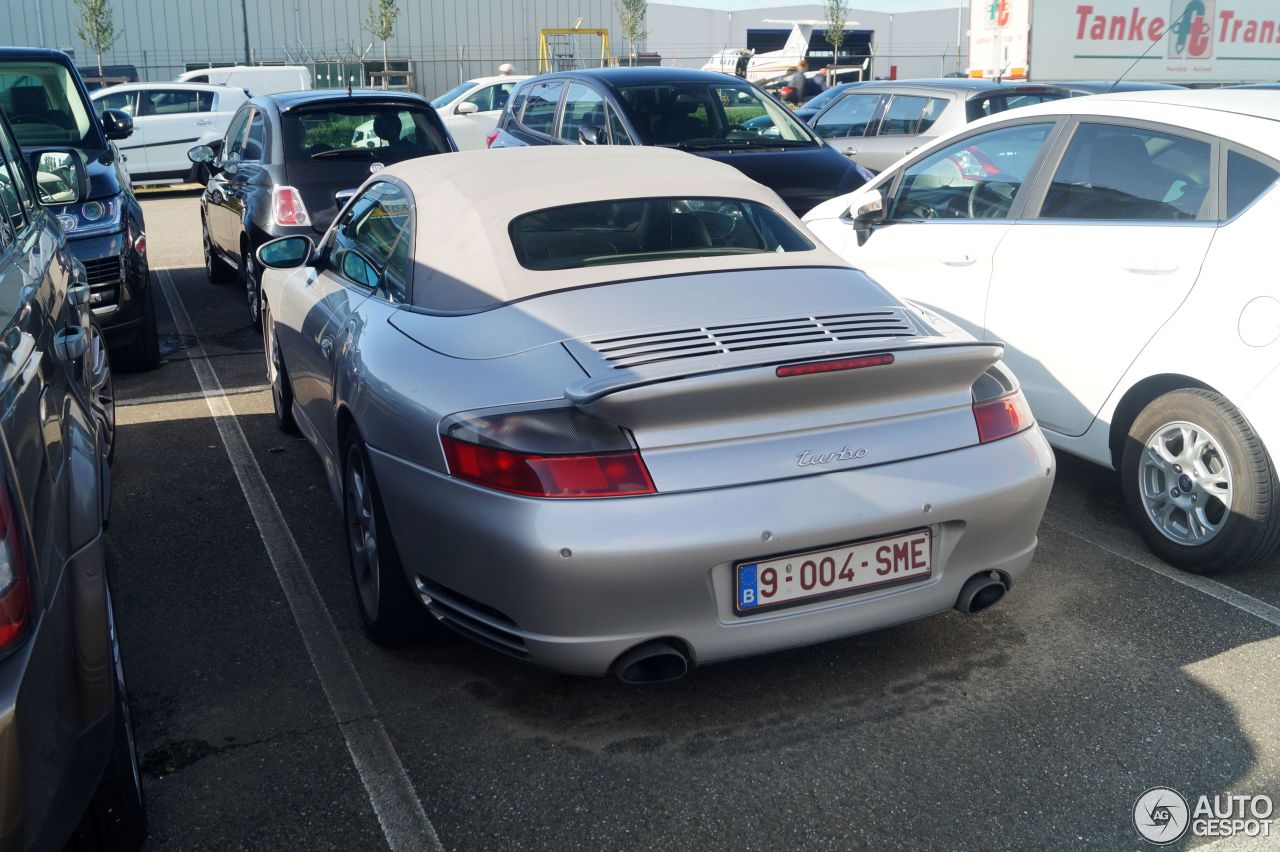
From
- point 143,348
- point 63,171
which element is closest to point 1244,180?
point 63,171

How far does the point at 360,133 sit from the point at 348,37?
141ft

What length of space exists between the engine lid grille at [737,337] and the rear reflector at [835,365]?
0.64ft

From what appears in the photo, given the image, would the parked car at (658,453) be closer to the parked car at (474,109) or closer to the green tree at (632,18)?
the parked car at (474,109)

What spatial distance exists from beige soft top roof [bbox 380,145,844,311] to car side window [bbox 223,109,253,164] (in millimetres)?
4965

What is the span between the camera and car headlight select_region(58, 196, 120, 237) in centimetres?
701

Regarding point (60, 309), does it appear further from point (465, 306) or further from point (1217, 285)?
point (1217, 285)

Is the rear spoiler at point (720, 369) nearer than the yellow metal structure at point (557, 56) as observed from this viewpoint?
Yes

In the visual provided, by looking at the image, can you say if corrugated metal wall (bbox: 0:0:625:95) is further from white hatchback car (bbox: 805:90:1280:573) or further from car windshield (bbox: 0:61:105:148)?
white hatchback car (bbox: 805:90:1280:573)

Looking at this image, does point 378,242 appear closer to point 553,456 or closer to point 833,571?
point 553,456

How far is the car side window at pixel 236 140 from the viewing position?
29.8 ft

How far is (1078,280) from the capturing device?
4.59 m

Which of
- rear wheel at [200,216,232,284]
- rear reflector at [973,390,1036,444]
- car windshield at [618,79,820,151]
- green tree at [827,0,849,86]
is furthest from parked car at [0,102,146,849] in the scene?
green tree at [827,0,849,86]

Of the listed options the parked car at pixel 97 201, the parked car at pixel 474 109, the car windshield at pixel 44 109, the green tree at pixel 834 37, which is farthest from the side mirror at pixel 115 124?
the green tree at pixel 834 37

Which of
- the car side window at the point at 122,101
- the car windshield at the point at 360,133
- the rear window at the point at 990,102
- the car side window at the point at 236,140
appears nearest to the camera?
the car windshield at the point at 360,133
